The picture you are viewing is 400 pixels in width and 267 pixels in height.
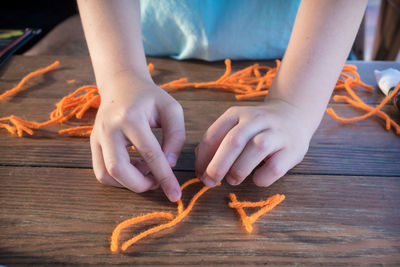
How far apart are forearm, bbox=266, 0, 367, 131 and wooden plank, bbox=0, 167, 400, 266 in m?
0.13

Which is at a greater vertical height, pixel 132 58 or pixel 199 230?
pixel 132 58

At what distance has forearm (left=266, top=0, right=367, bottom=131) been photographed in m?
0.52

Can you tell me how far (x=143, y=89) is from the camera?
0.51 m

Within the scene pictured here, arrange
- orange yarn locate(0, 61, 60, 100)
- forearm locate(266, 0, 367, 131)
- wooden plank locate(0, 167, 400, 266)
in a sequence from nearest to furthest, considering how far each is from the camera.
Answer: wooden plank locate(0, 167, 400, 266) → forearm locate(266, 0, 367, 131) → orange yarn locate(0, 61, 60, 100)

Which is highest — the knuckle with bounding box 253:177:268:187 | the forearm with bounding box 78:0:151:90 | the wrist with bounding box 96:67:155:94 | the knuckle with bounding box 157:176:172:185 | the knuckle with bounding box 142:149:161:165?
the forearm with bounding box 78:0:151:90

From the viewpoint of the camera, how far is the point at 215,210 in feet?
1.51

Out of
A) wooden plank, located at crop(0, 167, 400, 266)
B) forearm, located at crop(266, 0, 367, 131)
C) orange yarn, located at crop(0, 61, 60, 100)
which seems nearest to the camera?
wooden plank, located at crop(0, 167, 400, 266)

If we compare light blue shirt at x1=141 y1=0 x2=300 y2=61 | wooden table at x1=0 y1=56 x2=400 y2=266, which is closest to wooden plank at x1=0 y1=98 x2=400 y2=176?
wooden table at x1=0 y1=56 x2=400 y2=266

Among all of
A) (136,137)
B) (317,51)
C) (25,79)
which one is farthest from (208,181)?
(25,79)

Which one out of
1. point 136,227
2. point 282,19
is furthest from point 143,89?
point 282,19

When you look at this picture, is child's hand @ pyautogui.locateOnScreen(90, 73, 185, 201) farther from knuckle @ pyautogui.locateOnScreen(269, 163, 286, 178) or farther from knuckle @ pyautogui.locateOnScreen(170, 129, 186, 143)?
knuckle @ pyautogui.locateOnScreen(269, 163, 286, 178)

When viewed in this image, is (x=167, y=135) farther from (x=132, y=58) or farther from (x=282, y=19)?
(x=282, y=19)

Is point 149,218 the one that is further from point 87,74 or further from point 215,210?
point 87,74

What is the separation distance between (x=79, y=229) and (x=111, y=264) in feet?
0.24
